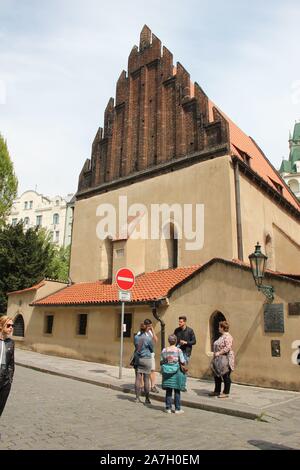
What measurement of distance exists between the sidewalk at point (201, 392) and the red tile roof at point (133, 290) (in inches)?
101

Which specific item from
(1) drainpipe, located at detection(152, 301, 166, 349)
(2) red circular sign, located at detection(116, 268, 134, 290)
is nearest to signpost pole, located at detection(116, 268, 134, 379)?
(2) red circular sign, located at detection(116, 268, 134, 290)

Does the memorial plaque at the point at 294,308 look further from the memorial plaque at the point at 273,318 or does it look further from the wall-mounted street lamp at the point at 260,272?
the wall-mounted street lamp at the point at 260,272

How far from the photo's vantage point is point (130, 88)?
20.3 metres

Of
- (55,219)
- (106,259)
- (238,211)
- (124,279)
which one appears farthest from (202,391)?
(55,219)

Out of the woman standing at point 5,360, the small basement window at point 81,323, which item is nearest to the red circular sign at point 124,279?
the small basement window at point 81,323

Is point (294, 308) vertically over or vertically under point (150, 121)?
under

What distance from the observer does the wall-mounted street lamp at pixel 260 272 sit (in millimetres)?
9872

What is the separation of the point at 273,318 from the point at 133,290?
6180 millimetres

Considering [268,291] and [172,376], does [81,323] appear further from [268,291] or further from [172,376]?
[172,376]

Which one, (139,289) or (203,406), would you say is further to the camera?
(139,289)

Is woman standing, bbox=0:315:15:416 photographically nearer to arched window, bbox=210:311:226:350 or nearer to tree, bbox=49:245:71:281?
arched window, bbox=210:311:226:350

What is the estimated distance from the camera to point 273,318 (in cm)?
991

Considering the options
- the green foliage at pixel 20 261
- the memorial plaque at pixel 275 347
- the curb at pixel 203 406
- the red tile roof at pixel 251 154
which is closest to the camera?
the curb at pixel 203 406

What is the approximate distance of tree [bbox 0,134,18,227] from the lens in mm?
27109
